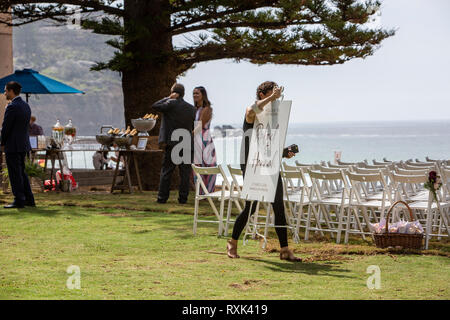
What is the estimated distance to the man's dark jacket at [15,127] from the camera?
28.1 ft

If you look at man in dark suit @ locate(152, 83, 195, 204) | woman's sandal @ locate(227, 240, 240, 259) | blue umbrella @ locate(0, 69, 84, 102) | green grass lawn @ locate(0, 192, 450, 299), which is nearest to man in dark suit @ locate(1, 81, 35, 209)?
green grass lawn @ locate(0, 192, 450, 299)

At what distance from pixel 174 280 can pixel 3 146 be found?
486 centimetres

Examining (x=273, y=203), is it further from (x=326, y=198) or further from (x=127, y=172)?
(x=127, y=172)

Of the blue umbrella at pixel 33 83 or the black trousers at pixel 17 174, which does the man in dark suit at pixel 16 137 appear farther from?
the blue umbrella at pixel 33 83

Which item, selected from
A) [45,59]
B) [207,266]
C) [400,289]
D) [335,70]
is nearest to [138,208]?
[207,266]

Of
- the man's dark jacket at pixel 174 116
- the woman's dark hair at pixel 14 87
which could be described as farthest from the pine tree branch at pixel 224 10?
the woman's dark hair at pixel 14 87

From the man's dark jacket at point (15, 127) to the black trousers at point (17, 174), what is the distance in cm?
10

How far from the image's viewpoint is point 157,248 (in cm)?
616

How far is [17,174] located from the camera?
28.8 feet

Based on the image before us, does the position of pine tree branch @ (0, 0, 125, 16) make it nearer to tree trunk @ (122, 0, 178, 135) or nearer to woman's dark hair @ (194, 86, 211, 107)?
tree trunk @ (122, 0, 178, 135)

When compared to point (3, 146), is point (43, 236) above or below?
below

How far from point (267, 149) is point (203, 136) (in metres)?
4.19

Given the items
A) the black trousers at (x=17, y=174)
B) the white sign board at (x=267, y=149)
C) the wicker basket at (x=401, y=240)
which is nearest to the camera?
the white sign board at (x=267, y=149)
